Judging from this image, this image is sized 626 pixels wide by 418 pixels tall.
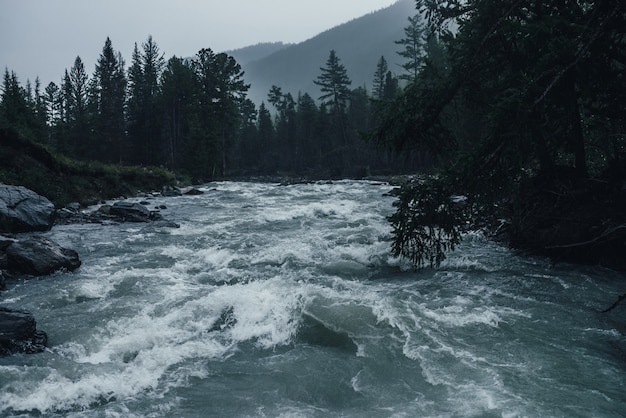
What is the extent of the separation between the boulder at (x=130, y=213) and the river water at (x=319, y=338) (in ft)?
23.2

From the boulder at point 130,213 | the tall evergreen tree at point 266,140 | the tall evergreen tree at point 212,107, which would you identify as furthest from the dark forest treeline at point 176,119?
the boulder at point 130,213

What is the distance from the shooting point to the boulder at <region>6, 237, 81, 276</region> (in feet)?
39.2

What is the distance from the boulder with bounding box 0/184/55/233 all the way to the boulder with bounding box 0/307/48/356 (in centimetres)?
1032

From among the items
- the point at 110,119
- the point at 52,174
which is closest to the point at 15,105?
the point at 110,119

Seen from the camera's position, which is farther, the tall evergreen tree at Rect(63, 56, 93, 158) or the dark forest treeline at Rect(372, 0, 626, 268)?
the tall evergreen tree at Rect(63, 56, 93, 158)

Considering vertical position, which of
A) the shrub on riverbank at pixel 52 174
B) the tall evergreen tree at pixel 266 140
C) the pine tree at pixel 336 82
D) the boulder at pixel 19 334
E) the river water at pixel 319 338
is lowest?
the river water at pixel 319 338

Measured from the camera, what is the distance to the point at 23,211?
56.6ft

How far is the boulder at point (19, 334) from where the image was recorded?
24.9ft

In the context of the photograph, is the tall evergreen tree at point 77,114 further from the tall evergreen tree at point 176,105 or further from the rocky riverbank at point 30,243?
the rocky riverbank at point 30,243

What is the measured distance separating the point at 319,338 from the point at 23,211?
15.0 m

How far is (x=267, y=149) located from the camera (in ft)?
284

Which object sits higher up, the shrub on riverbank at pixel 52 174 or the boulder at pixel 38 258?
the shrub on riverbank at pixel 52 174

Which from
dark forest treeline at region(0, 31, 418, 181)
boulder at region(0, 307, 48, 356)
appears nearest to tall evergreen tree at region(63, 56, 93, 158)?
dark forest treeline at region(0, 31, 418, 181)

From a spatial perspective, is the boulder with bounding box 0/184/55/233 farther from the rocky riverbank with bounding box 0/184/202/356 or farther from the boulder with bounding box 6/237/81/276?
the boulder with bounding box 6/237/81/276
